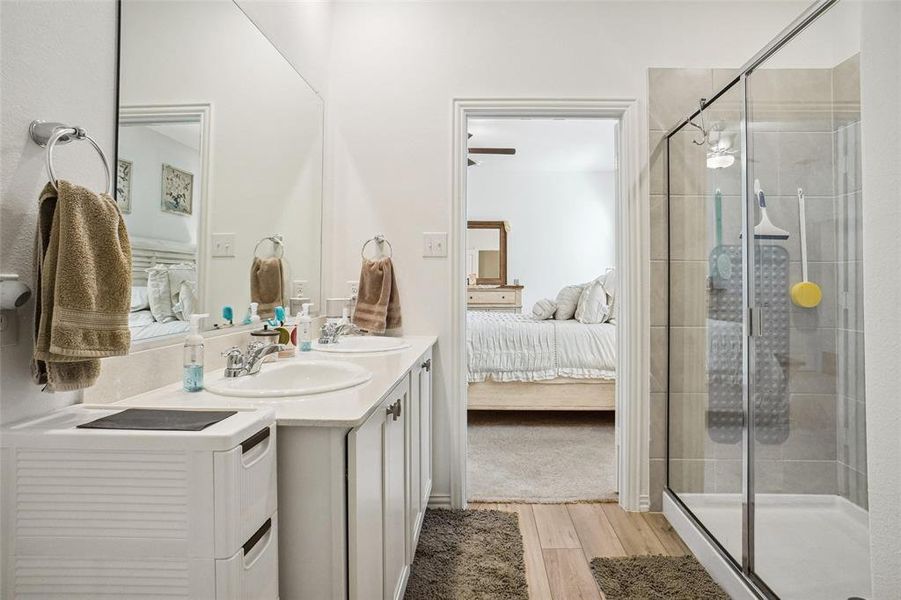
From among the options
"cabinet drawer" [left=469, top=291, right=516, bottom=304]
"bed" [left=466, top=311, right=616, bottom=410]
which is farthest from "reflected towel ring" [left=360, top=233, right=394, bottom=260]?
"cabinet drawer" [left=469, top=291, right=516, bottom=304]

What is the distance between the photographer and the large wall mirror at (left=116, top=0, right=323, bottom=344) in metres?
1.16

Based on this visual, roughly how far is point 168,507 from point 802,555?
5.98ft

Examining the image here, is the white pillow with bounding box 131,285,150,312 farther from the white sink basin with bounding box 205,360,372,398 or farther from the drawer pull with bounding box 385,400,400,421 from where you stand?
the drawer pull with bounding box 385,400,400,421

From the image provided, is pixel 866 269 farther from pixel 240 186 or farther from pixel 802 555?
pixel 240 186

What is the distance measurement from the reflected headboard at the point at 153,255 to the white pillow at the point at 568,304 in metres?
3.21

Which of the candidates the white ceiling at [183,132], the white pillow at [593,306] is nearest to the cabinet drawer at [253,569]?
the white ceiling at [183,132]

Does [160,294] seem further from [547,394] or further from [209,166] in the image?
[547,394]

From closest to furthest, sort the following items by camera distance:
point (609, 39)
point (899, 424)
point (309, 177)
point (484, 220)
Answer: point (899, 424) → point (309, 177) → point (609, 39) → point (484, 220)

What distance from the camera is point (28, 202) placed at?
0.87 meters

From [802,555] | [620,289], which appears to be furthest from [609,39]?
[802,555]

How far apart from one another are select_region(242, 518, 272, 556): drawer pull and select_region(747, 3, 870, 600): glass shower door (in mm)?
1560

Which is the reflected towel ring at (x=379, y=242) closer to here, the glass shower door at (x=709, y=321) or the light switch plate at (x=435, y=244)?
the light switch plate at (x=435, y=244)

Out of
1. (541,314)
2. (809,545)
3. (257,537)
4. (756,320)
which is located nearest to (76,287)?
(257,537)

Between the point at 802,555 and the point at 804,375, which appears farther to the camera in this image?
the point at 804,375
